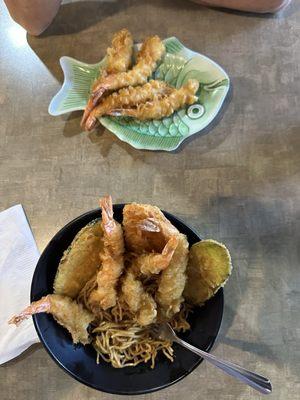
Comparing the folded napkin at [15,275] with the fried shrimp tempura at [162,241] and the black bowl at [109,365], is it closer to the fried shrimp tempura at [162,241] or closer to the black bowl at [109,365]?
the black bowl at [109,365]

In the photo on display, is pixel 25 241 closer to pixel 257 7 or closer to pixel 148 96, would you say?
pixel 148 96

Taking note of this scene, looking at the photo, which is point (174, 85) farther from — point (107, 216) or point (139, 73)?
point (107, 216)

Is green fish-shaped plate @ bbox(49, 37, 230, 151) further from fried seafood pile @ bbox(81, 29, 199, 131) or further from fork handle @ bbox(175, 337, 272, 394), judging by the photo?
fork handle @ bbox(175, 337, 272, 394)

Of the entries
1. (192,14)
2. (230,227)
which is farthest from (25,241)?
(192,14)

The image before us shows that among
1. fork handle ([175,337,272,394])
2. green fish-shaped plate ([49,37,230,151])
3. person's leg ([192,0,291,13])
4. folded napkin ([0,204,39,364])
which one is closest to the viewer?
fork handle ([175,337,272,394])

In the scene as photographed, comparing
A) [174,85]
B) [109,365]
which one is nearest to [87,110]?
[174,85]

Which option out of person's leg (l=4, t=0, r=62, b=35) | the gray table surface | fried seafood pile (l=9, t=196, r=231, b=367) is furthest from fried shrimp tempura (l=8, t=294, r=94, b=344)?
person's leg (l=4, t=0, r=62, b=35)

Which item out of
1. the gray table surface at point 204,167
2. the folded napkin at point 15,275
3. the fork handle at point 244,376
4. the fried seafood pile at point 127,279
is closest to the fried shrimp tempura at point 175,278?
the fried seafood pile at point 127,279
